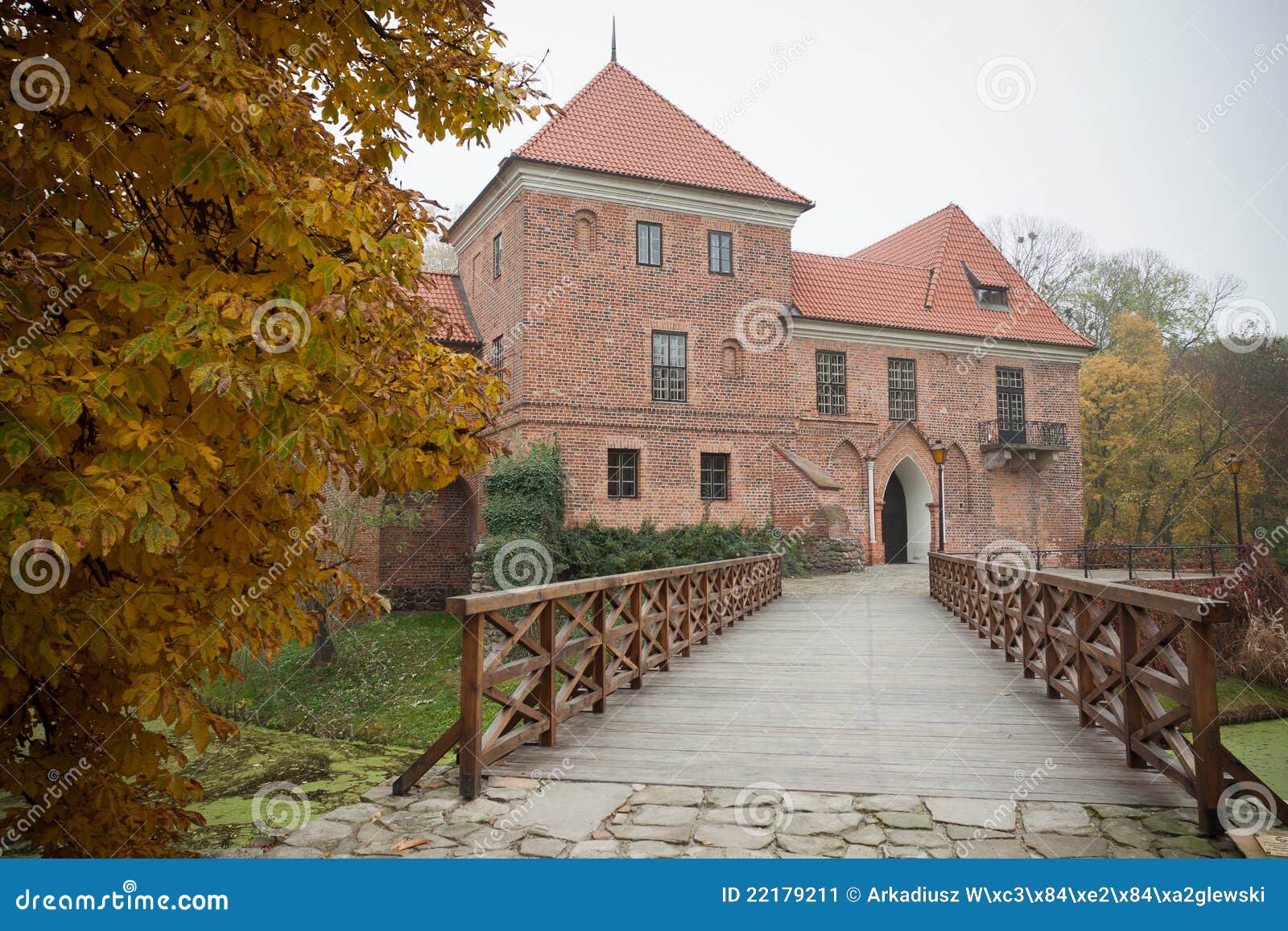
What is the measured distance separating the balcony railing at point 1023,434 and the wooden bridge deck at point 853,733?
1688 cm

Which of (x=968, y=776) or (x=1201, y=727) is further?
(x=968, y=776)

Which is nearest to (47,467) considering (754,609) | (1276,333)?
(754,609)

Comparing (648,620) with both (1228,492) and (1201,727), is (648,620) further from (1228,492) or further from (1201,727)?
(1228,492)

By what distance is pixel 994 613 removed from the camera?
977 centimetres

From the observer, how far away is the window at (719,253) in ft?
66.5

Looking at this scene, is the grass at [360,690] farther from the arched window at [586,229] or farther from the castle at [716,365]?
the arched window at [586,229]

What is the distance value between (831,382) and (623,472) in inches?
292

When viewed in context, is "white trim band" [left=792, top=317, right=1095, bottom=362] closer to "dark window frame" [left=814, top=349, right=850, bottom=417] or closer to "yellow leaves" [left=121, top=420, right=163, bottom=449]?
"dark window frame" [left=814, top=349, right=850, bottom=417]

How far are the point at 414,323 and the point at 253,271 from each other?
662mm

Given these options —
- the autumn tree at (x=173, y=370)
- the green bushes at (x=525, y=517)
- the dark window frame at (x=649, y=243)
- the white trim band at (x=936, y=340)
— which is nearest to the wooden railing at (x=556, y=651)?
the autumn tree at (x=173, y=370)

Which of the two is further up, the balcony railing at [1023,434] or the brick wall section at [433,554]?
the balcony railing at [1023,434]

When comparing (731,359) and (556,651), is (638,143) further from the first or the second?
(556,651)

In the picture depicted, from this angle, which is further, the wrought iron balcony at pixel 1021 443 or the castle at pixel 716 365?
the wrought iron balcony at pixel 1021 443

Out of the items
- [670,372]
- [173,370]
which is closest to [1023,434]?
[670,372]
